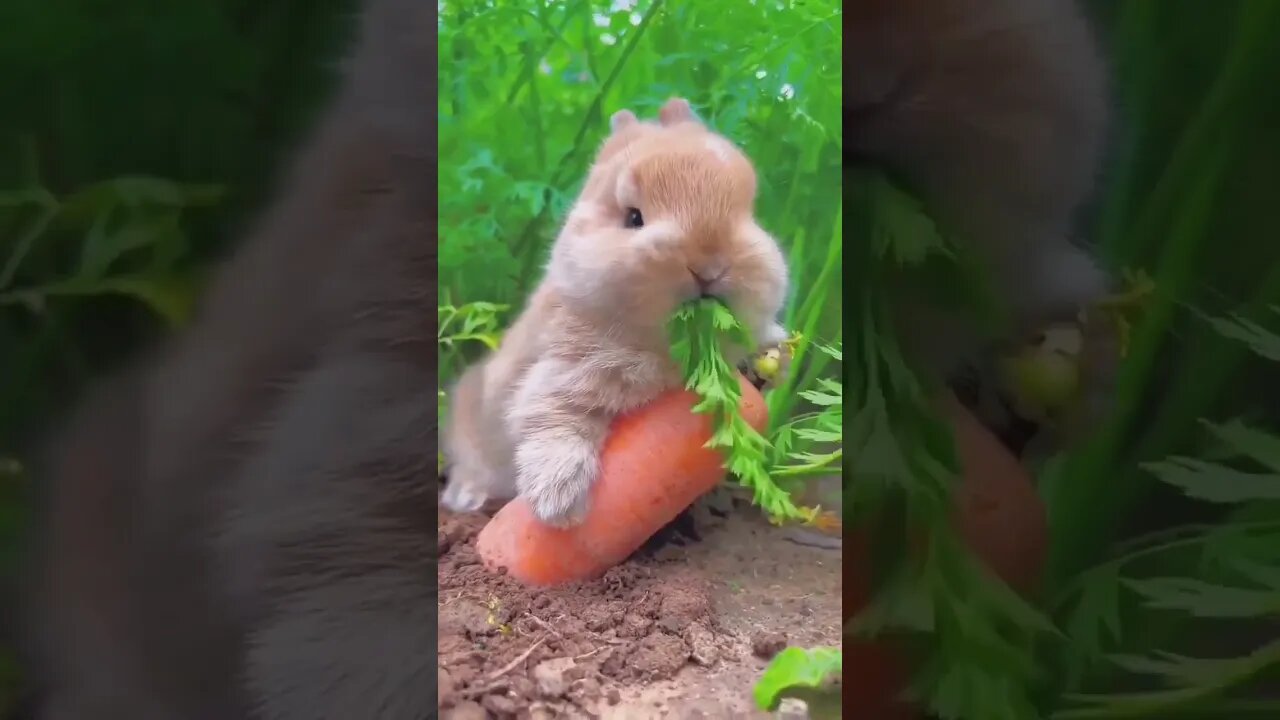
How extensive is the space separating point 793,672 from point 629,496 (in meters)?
0.20

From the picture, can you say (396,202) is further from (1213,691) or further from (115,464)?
(1213,691)

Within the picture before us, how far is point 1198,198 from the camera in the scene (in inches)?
31.3

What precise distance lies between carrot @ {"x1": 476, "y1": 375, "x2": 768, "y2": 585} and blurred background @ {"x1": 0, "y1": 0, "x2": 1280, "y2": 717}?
161 mm

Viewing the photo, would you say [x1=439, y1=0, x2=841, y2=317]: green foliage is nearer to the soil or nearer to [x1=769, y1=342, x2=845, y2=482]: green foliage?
[x1=769, y1=342, x2=845, y2=482]: green foliage

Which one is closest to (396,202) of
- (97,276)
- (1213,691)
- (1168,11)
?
(97,276)

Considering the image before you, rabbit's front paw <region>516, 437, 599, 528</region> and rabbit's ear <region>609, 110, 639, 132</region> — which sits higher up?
rabbit's ear <region>609, 110, 639, 132</region>

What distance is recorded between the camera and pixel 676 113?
743mm

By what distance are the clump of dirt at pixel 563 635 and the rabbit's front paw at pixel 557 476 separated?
54 mm

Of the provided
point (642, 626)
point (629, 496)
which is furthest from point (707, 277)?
point (642, 626)

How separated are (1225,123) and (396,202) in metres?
0.75

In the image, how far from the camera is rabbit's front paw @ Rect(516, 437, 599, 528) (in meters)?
0.74

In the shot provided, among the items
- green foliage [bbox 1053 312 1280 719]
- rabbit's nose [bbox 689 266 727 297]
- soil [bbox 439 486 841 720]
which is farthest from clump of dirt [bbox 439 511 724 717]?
green foliage [bbox 1053 312 1280 719]

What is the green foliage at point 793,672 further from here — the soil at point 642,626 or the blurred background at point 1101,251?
the blurred background at point 1101,251

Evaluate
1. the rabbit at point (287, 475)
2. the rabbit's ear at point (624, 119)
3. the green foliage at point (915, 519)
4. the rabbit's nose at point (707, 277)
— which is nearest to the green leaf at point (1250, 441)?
the green foliage at point (915, 519)
